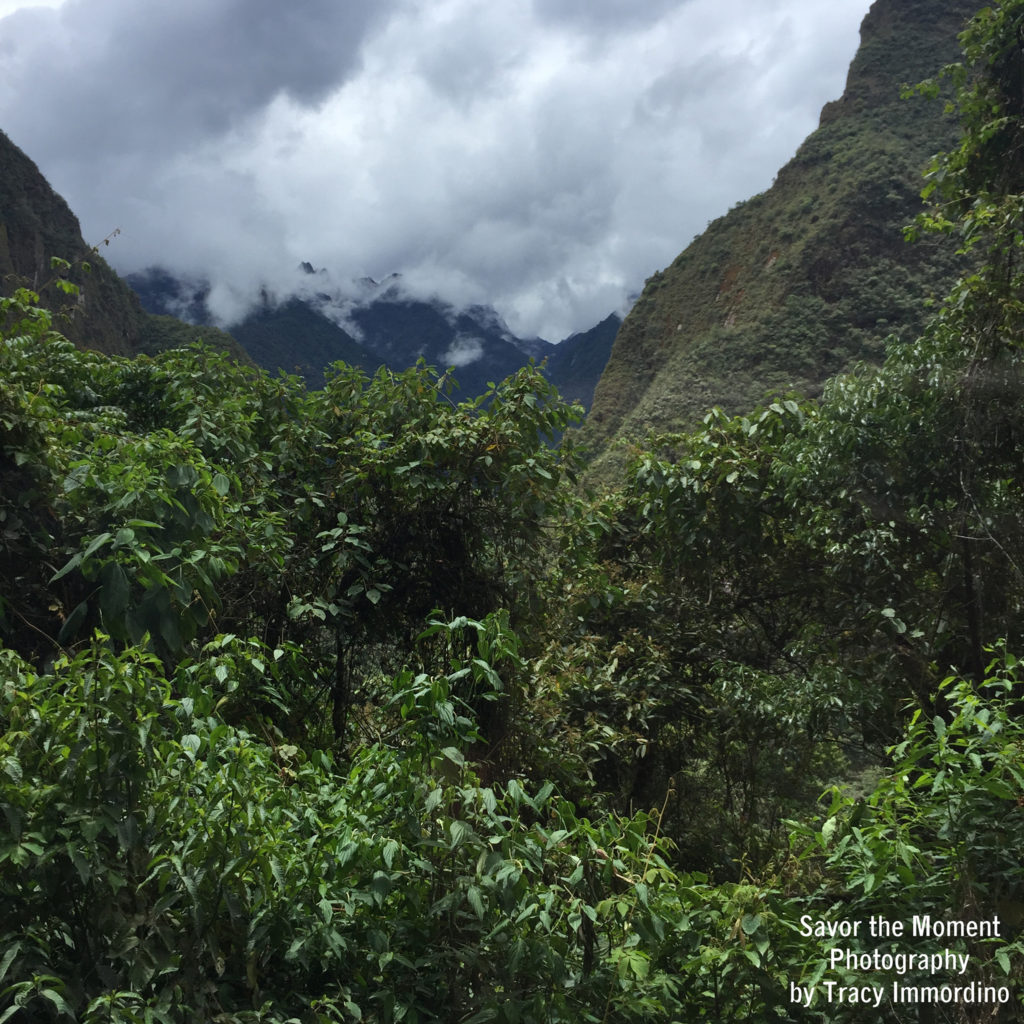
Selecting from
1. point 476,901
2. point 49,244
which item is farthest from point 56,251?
point 476,901

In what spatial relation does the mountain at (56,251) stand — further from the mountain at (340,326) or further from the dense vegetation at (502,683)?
the dense vegetation at (502,683)

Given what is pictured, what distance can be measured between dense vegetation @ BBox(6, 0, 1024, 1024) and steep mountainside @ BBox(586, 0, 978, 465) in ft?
102

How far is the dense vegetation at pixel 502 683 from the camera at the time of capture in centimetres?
174

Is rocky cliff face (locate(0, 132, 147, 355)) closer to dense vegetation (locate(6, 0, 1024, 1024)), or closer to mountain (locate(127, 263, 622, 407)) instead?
mountain (locate(127, 263, 622, 407))

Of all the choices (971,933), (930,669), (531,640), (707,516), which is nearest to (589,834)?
(971,933)

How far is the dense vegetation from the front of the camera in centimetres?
174

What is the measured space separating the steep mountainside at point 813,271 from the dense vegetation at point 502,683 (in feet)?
102

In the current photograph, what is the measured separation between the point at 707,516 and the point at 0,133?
52.2 meters

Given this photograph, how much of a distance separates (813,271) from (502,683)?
51073 mm

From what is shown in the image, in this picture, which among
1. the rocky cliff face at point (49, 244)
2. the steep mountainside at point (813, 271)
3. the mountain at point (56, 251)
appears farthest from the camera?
the steep mountainside at point (813, 271)

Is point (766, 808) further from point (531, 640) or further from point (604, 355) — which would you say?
point (604, 355)

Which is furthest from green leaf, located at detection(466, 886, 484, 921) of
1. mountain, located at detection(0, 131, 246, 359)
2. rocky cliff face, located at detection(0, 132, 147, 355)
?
rocky cliff face, located at detection(0, 132, 147, 355)

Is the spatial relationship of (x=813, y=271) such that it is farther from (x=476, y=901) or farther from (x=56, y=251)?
(x=476, y=901)

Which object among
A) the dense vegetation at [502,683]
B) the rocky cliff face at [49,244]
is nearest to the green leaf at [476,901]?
the dense vegetation at [502,683]
